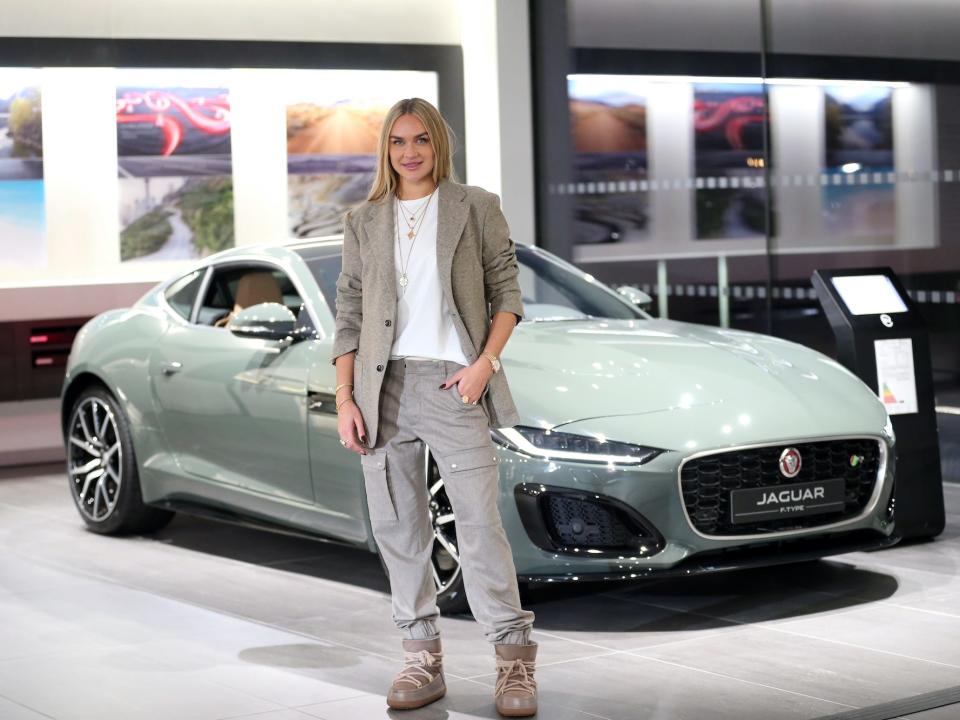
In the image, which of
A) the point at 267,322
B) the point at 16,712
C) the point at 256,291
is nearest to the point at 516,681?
the point at 16,712

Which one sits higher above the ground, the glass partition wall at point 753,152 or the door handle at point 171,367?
the glass partition wall at point 753,152

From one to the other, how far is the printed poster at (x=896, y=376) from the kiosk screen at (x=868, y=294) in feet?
0.48

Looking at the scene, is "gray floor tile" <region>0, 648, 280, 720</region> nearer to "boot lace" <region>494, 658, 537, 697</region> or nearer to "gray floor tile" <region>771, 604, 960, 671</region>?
"boot lace" <region>494, 658, 537, 697</region>

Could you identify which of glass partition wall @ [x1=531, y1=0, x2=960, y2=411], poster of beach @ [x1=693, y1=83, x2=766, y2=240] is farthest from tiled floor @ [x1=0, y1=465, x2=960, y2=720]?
poster of beach @ [x1=693, y1=83, x2=766, y2=240]

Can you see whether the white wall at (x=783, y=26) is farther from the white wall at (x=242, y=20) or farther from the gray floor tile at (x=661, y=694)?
the gray floor tile at (x=661, y=694)

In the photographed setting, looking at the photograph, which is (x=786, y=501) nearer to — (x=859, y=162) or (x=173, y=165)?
(x=859, y=162)

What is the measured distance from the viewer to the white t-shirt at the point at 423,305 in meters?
4.27

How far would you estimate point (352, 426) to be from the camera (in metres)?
4.34

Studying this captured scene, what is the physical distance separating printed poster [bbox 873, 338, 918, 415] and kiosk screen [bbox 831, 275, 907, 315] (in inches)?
5.8

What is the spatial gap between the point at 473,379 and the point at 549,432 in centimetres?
108

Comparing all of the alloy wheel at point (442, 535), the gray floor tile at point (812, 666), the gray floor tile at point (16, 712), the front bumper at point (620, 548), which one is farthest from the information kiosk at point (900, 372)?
the gray floor tile at point (16, 712)

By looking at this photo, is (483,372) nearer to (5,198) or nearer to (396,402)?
(396,402)

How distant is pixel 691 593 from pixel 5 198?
21.4 ft

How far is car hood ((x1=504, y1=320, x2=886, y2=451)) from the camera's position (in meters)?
5.25
